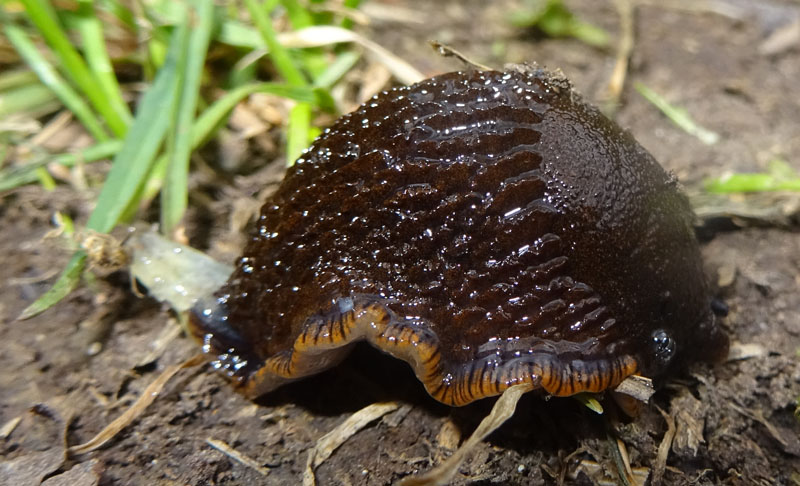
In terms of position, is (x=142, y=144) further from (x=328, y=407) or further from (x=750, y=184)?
(x=750, y=184)

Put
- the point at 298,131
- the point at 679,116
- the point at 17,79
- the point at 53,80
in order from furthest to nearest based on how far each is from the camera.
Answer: the point at 679,116 < the point at 17,79 < the point at 53,80 < the point at 298,131

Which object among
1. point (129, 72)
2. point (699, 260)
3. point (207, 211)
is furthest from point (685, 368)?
point (129, 72)

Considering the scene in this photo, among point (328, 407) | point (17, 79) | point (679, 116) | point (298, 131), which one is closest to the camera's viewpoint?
point (328, 407)

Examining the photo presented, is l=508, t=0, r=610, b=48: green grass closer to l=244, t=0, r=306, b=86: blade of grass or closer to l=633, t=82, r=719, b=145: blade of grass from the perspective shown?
l=633, t=82, r=719, b=145: blade of grass

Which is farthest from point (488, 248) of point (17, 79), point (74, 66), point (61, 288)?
point (17, 79)

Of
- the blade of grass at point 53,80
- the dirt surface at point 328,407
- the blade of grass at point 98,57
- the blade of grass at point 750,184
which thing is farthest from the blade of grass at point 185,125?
the blade of grass at point 750,184

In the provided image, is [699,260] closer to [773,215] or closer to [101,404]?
[773,215]
